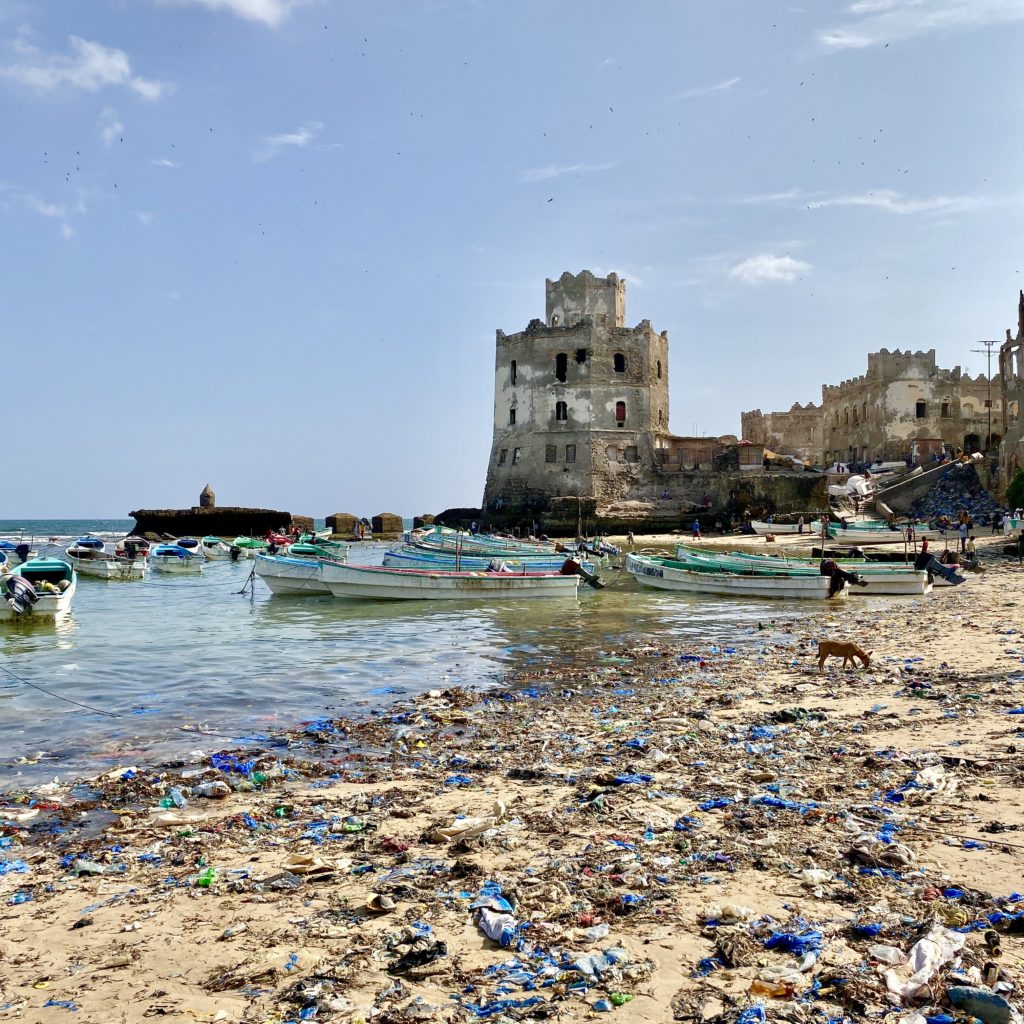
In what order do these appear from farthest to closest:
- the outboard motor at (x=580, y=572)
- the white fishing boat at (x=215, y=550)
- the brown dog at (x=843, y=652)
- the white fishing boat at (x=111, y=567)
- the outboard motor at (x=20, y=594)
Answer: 1. the white fishing boat at (x=215, y=550)
2. the white fishing boat at (x=111, y=567)
3. the outboard motor at (x=580, y=572)
4. the outboard motor at (x=20, y=594)
5. the brown dog at (x=843, y=652)

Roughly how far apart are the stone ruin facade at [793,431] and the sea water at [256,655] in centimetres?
5280

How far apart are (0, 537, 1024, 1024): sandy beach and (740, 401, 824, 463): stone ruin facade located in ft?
226

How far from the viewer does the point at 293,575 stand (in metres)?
25.8

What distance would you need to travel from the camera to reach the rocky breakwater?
211 ft

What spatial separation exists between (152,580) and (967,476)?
41753 millimetres

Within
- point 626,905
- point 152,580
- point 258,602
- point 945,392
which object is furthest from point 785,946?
point 945,392

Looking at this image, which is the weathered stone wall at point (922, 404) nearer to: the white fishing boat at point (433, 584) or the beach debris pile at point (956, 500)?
the beach debris pile at point (956, 500)

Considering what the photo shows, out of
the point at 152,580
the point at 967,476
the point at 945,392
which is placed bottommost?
the point at 152,580

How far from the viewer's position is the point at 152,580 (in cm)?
3450

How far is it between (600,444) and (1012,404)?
2244cm

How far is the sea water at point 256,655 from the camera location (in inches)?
394

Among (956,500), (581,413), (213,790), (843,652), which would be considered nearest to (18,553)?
(213,790)

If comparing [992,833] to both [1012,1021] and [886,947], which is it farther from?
[1012,1021]

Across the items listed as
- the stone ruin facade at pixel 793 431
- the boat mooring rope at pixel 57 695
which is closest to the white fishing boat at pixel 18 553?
the boat mooring rope at pixel 57 695
